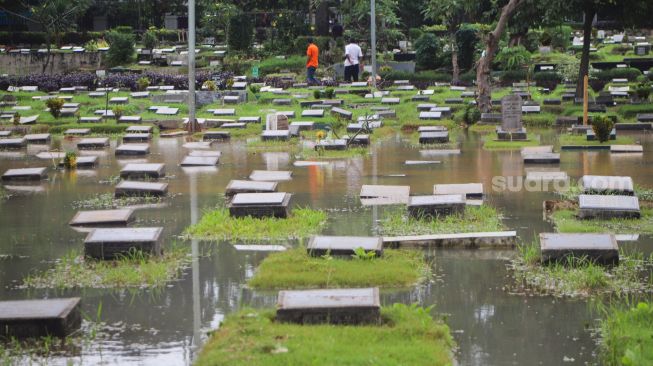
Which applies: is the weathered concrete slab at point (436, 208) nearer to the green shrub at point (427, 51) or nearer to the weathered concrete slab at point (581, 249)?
the weathered concrete slab at point (581, 249)

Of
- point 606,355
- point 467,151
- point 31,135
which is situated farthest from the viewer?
point 31,135

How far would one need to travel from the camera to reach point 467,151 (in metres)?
20.0

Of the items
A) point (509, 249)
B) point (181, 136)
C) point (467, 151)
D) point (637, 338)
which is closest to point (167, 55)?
point (181, 136)

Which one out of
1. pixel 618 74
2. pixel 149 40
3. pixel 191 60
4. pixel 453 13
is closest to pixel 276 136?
pixel 191 60

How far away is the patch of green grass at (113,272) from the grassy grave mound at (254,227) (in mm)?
1026

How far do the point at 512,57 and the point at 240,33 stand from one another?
35.2ft

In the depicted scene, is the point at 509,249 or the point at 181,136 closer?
the point at 509,249

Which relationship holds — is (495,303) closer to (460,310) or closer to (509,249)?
(460,310)

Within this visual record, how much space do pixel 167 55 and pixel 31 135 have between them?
19.7 metres

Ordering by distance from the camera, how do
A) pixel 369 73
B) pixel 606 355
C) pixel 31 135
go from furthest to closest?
pixel 369 73 → pixel 31 135 → pixel 606 355

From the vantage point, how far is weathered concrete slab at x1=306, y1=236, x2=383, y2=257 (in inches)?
408

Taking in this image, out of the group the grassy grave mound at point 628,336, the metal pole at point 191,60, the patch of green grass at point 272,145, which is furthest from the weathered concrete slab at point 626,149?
the grassy grave mound at point 628,336

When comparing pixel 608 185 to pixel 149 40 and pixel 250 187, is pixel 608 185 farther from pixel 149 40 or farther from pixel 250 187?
pixel 149 40

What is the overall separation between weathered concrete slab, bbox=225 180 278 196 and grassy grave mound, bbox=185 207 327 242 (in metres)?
1.13
